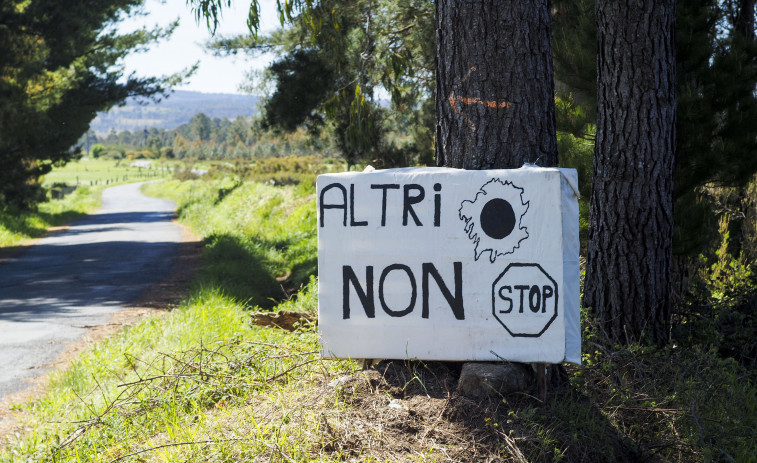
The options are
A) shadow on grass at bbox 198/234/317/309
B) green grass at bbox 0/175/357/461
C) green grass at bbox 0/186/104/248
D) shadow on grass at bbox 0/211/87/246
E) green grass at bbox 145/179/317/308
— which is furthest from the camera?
shadow on grass at bbox 0/211/87/246

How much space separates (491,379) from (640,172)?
2398 millimetres

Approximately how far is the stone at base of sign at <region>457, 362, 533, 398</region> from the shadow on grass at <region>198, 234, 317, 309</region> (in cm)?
468

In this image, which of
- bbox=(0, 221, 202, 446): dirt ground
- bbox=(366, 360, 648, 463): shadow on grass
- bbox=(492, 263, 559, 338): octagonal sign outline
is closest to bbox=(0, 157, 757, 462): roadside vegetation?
bbox=(366, 360, 648, 463): shadow on grass

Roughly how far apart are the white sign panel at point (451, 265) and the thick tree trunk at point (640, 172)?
1.80 meters

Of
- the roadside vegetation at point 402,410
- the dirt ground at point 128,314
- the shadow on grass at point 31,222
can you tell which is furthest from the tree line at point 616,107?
the shadow on grass at point 31,222

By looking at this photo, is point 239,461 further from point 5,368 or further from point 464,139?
point 5,368

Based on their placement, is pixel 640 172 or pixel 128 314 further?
pixel 128 314

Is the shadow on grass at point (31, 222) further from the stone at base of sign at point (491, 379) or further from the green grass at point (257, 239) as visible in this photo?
the stone at base of sign at point (491, 379)

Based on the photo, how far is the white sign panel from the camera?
3.57 meters

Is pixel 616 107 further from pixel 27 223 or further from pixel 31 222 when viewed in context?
pixel 31 222

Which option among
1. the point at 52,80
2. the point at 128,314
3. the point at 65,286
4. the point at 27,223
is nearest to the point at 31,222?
the point at 27,223

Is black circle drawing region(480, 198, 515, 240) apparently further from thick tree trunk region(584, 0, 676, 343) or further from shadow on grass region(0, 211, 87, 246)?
shadow on grass region(0, 211, 87, 246)

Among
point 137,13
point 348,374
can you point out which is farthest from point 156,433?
point 137,13

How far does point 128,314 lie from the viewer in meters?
9.02
